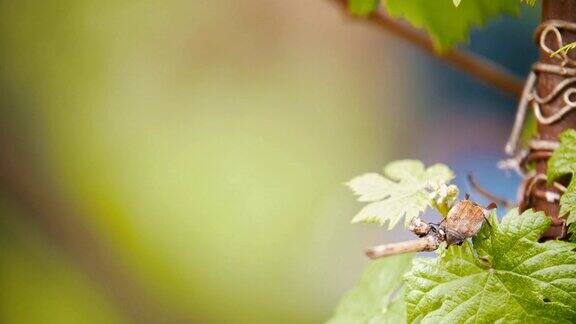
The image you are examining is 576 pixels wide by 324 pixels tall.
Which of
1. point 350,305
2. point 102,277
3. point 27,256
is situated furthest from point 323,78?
point 350,305

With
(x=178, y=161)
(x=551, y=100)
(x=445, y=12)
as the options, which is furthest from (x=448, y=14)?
(x=178, y=161)

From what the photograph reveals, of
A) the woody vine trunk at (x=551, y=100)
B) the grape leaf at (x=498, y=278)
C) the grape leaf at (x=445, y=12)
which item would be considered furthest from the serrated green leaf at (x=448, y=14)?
the grape leaf at (x=498, y=278)

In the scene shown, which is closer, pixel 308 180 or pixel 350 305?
pixel 350 305

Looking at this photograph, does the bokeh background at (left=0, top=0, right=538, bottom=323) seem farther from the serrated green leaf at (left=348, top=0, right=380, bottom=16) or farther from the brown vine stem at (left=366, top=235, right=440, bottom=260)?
the brown vine stem at (left=366, top=235, right=440, bottom=260)

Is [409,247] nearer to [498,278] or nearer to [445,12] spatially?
[498,278]

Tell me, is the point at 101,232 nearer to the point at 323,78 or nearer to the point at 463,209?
Answer: the point at 323,78

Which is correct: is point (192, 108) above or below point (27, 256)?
above
